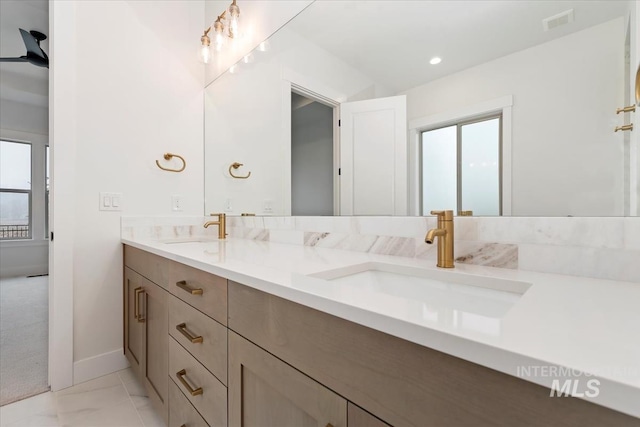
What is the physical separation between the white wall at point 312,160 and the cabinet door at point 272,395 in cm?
80

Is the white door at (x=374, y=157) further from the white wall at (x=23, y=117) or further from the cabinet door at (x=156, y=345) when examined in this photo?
the white wall at (x=23, y=117)

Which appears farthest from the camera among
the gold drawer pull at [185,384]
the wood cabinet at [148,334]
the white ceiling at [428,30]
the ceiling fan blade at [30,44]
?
the ceiling fan blade at [30,44]

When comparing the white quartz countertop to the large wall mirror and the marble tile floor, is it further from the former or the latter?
the marble tile floor

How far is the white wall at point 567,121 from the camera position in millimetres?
708

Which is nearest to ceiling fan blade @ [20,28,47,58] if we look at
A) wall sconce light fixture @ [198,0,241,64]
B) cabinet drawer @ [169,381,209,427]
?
wall sconce light fixture @ [198,0,241,64]

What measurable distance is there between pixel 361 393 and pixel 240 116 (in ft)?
6.32

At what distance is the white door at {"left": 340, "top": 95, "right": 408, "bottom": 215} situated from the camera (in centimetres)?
112

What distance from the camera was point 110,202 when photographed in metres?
1.76

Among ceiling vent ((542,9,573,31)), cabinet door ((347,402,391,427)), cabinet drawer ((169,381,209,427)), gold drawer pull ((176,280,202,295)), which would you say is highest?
ceiling vent ((542,9,573,31))

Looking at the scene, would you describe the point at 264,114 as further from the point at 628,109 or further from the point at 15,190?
the point at 15,190

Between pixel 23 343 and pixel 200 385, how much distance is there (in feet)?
6.99

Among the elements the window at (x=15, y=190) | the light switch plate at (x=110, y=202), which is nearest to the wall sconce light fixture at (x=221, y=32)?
the light switch plate at (x=110, y=202)

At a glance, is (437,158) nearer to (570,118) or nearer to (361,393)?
(570,118)

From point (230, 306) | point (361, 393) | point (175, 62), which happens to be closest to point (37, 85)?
point (175, 62)
